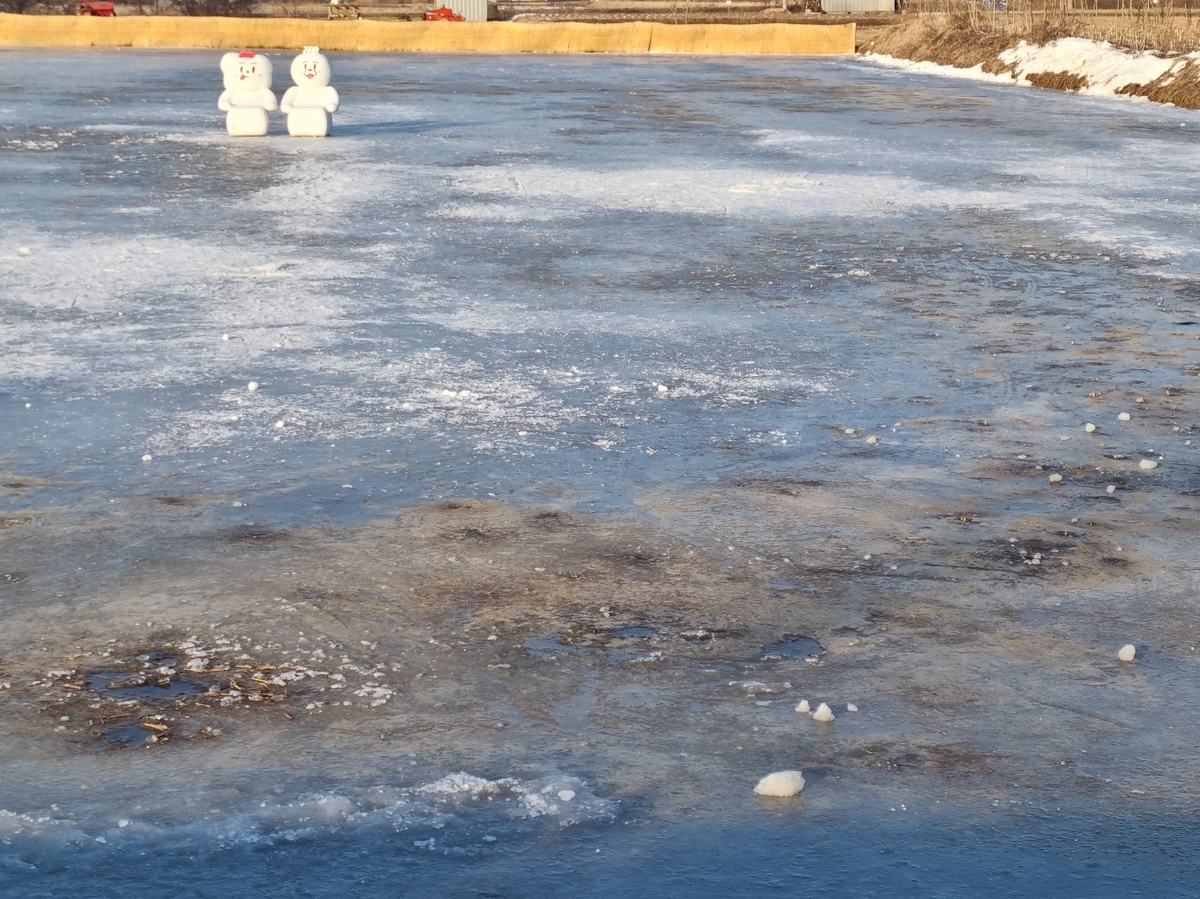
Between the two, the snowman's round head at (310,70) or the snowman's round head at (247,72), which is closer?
the snowman's round head at (247,72)

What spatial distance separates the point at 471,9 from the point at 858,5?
558 inches

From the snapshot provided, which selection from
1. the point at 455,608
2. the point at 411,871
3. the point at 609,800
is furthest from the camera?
the point at 455,608

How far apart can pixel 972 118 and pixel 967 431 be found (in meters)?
17.6

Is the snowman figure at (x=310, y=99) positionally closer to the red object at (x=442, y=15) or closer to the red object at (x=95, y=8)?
the red object at (x=95, y=8)

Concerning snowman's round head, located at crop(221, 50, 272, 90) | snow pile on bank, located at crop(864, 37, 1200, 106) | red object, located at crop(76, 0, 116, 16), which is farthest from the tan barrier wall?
snowman's round head, located at crop(221, 50, 272, 90)

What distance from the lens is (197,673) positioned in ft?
15.8

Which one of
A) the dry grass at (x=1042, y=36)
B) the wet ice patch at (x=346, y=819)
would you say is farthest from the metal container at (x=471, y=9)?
the wet ice patch at (x=346, y=819)

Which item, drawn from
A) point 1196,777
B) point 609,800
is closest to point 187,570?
point 609,800

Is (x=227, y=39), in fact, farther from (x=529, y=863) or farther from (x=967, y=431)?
(x=529, y=863)

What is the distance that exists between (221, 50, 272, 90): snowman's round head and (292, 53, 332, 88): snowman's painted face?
388mm

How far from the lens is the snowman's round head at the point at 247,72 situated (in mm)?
19500

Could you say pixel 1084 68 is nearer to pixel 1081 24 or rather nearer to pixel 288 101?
pixel 1081 24

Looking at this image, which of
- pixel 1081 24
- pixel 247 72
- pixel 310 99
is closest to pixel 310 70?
pixel 310 99

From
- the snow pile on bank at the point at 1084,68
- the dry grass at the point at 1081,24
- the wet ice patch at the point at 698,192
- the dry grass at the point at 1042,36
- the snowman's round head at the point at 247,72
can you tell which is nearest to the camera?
the wet ice patch at the point at 698,192
